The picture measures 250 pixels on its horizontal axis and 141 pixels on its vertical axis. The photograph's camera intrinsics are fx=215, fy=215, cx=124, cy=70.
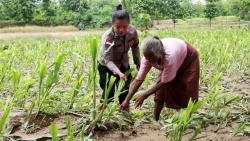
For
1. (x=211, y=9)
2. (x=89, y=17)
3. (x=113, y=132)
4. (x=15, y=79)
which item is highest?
(x=211, y=9)

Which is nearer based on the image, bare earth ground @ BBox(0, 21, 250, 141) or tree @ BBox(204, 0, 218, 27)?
bare earth ground @ BBox(0, 21, 250, 141)

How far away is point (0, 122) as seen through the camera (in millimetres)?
1273

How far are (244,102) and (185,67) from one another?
1.16m

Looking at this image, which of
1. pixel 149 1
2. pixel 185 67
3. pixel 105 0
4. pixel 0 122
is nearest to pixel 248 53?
pixel 185 67

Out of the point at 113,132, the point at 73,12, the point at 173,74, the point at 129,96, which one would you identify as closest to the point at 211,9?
the point at 73,12

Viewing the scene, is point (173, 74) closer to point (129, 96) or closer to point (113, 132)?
point (129, 96)

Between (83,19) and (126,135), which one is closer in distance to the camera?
(126,135)

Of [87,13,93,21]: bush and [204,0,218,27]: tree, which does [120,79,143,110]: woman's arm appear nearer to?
[87,13,93,21]: bush

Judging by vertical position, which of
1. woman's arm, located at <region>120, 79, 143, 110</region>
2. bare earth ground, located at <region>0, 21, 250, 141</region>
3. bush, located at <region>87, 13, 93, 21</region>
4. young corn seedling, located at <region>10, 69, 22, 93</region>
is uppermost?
bush, located at <region>87, 13, 93, 21</region>

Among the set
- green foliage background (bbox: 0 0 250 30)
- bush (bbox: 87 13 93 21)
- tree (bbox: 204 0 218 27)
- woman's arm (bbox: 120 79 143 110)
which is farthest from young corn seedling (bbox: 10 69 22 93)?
tree (bbox: 204 0 218 27)

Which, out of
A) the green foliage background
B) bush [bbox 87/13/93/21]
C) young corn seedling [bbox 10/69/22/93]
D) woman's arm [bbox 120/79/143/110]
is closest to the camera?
woman's arm [bbox 120/79/143/110]

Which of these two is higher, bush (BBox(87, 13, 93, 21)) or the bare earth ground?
bush (BBox(87, 13, 93, 21))

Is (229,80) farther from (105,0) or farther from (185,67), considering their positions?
(105,0)

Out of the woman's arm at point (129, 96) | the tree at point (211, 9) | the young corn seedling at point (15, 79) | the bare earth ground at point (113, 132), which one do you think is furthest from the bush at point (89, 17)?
the woman's arm at point (129, 96)
